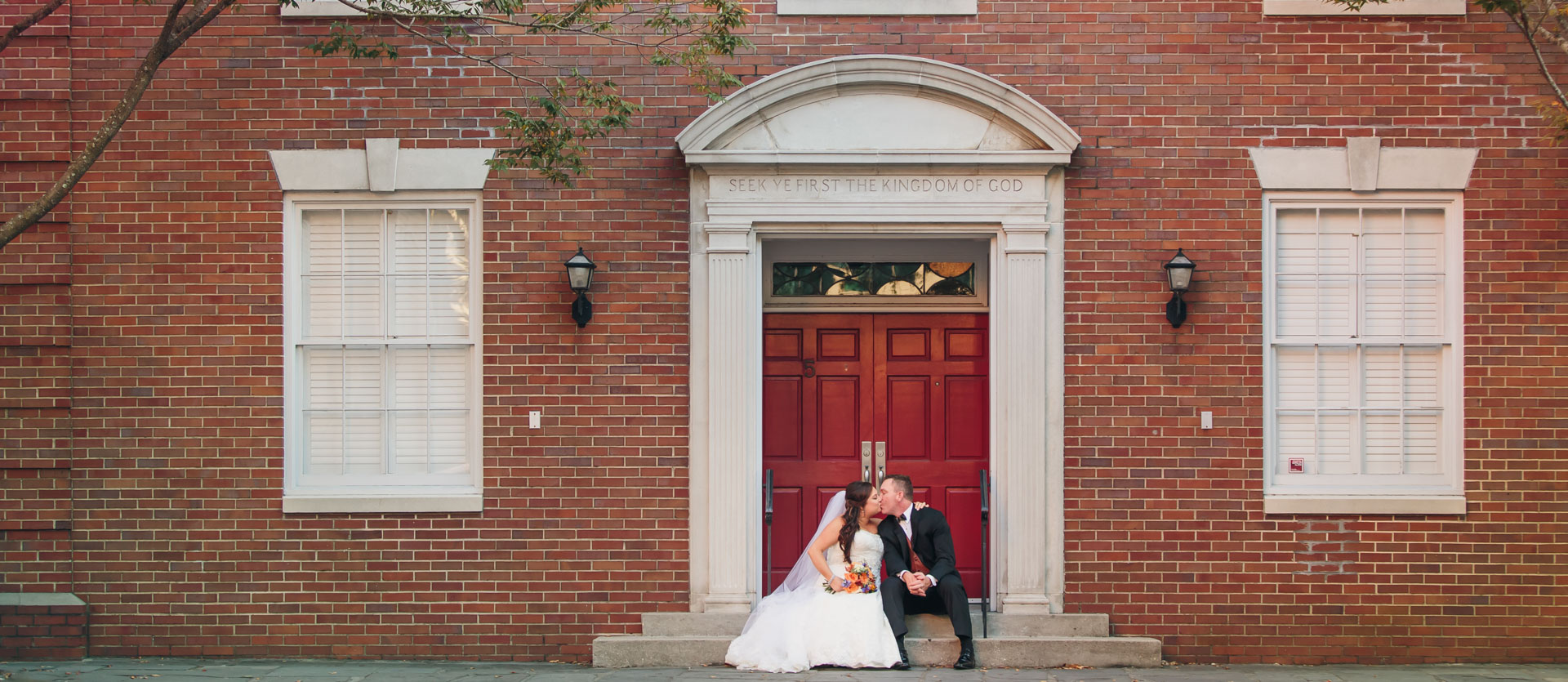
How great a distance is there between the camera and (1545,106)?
7.07 meters

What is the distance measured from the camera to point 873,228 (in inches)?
289

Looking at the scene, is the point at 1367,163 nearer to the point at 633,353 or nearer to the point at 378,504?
the point at 633,353

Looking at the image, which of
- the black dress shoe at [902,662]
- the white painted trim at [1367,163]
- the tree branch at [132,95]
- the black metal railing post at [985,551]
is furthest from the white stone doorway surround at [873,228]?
the tree branch at [132,95]

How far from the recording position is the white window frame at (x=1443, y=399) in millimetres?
7262

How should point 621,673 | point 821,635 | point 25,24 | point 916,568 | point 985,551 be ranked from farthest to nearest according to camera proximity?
point 985,551 < point 916,568 < point 621,673 < point 821,635 < point 25,24

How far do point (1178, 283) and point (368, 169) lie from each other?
536 centimetres

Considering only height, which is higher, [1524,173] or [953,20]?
[953,20]

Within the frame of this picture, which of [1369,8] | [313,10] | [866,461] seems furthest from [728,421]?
[1369,8]

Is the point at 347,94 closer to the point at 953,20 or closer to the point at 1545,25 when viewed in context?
the point at 953,20

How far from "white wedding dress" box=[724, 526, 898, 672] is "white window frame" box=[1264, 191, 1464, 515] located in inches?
106

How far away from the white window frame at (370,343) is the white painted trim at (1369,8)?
548cm

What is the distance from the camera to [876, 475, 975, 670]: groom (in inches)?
275

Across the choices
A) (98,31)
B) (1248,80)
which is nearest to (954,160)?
(1248,80)

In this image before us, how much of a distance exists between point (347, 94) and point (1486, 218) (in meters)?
7.60
